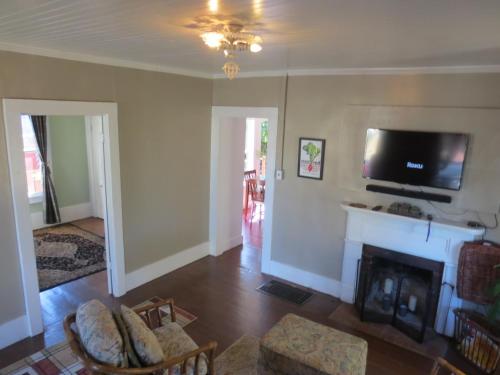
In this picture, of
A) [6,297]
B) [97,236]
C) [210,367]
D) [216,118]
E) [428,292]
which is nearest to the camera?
[210,367]

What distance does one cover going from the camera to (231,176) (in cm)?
530

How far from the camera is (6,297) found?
3150 millimetres

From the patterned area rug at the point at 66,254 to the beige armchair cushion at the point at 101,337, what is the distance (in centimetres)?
243

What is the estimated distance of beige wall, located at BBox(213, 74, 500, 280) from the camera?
124 inches

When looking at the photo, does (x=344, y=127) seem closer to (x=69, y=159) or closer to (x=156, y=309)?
(x=156, y=309)

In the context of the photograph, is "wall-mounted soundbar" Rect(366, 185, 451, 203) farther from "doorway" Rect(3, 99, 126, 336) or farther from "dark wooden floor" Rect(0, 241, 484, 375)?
"doorway" Rect(3, 99, 126, 336)

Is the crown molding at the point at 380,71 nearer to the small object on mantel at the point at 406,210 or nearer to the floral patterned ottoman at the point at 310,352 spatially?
the small object on mantel at the point at 406,210

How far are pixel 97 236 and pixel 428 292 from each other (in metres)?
4.73

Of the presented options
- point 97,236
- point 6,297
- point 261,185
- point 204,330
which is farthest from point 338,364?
point 261,185

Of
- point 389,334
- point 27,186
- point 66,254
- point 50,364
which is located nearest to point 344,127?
point 389,334

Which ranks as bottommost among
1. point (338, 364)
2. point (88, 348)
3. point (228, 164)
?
point (338, 364)

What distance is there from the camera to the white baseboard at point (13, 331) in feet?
10.3

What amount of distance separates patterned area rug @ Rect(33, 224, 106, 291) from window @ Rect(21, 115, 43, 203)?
611 mm

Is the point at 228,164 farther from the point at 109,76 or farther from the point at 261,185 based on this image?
the point at 261,185
